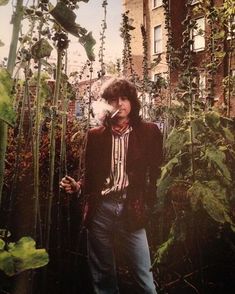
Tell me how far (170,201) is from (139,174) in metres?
0.33

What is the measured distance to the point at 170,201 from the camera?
2377 millimetres

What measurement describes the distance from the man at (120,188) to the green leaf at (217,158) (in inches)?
13.1

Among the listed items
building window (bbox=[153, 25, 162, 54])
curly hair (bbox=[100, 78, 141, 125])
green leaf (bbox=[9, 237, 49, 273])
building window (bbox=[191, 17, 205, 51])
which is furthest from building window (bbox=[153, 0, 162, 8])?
green leaf (bbox=[9, 237, 49, 273])

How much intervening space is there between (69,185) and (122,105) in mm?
618

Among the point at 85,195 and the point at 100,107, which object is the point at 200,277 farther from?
the point at 100,107

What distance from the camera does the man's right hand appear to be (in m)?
1.99

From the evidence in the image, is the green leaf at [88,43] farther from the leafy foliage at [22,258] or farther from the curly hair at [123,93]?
the curly hair at [123,93]

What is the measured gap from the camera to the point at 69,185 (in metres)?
2.02

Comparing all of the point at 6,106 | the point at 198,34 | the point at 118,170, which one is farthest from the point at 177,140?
the point at 198,34

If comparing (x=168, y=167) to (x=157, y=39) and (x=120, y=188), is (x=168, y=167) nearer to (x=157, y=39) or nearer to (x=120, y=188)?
(x=120, y=188)

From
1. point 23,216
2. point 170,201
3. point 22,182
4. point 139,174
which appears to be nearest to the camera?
point 139,174

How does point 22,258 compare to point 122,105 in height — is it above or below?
below

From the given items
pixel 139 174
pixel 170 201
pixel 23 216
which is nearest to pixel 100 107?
pixel 139 174

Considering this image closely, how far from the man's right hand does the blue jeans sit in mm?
258
